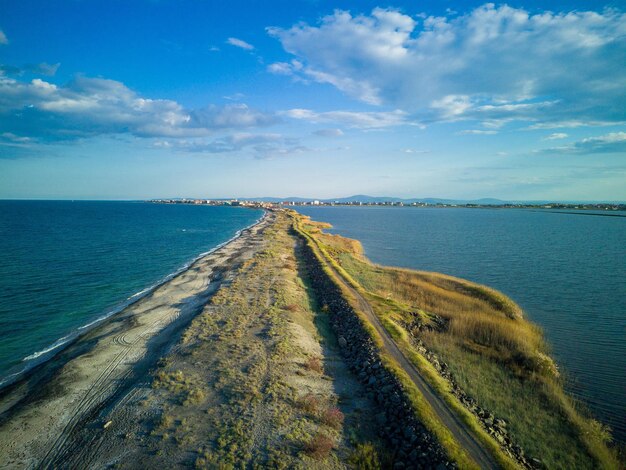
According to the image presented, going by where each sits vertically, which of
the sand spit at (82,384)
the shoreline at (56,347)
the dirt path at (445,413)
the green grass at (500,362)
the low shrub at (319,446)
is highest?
the dirt path at (445,413)

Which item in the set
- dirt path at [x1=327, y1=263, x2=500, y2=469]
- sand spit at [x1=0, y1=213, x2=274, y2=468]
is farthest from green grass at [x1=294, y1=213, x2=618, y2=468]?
sand spit at [x1=0, y1=213, x2=274, y2=468]

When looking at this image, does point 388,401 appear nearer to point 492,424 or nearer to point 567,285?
point 492,424


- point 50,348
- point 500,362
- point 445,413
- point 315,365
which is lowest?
point 50,348

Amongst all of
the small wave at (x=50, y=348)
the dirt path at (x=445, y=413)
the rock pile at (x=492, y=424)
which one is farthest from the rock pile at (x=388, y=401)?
the small wave at (x=50, y=348)

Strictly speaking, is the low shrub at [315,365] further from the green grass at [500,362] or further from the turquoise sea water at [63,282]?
the turquoise sea water at [63,282]

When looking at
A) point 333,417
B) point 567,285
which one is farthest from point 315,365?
point 567,285

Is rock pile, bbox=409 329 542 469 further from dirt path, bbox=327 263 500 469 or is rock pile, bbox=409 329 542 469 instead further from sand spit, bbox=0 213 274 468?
sand spit, bbox=0 213 274 468

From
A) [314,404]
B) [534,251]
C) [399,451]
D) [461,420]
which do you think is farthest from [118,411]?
[534,251]

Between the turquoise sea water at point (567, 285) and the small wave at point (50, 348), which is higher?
the turquoise sea water at point (567, 285)
